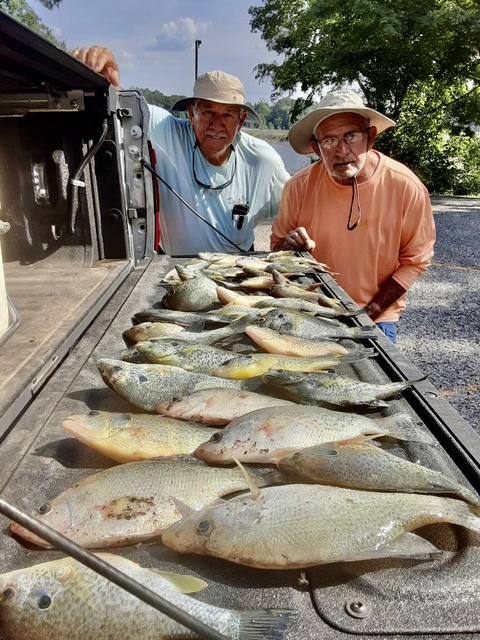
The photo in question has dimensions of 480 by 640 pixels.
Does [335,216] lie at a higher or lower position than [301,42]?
lower

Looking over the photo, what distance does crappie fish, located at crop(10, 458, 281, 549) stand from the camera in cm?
142

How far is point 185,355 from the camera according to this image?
7.86ft

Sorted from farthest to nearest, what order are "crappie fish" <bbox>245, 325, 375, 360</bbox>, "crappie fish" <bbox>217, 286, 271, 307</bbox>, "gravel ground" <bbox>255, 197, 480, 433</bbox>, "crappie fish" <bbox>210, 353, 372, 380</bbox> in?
"gravel ground" <bbox>255, 197, 480, 433</bbox>
"crappie fish" <bbox>217, 286, 271, 307</bbox>
"crappie fish" <bbox>245, 325, 375, 360</bbox>
"crappie fish" <bbox>210, 353, 372, 380</bbox>

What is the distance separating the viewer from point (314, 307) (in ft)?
9.74

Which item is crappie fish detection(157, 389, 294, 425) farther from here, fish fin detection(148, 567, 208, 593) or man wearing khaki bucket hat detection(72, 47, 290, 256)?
man wearing khaki bucket hat detection(72, 47, 290, 256)

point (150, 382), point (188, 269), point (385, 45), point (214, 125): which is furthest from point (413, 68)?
→ point (150, 382)

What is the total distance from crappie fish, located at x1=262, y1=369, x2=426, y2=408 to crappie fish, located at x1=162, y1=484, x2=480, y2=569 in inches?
20.6

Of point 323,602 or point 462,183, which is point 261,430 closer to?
point 323,602

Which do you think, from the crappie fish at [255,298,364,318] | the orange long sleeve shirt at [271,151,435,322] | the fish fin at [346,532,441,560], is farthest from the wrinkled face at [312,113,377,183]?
the fish fin at [346,532,441,560]

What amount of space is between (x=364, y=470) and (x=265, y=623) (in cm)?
60

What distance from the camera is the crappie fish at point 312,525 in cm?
131

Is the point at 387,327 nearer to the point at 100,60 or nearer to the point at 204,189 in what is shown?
the point at 204,189

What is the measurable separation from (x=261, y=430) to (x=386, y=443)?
1.42 feet

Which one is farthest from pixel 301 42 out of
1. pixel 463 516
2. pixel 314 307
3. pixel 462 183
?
pixel 463 516
